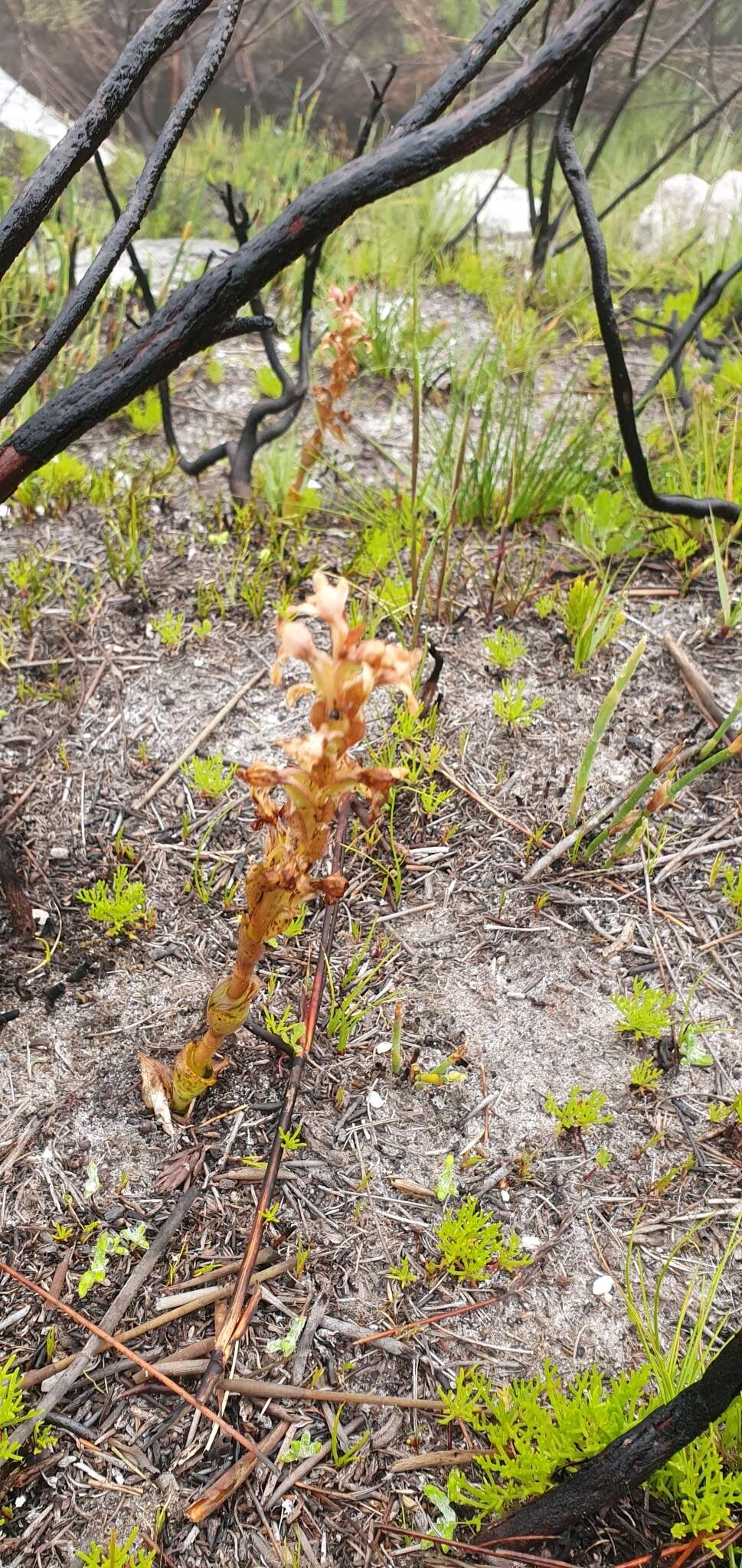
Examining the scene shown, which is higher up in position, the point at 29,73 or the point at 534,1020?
the point at 29,73

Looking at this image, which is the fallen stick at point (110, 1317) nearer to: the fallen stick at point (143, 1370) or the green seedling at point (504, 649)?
the fallen stick at point (143, 1370)

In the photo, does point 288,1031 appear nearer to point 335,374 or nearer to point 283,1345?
point 283,1345

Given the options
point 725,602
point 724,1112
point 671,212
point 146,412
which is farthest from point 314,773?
point 671,212

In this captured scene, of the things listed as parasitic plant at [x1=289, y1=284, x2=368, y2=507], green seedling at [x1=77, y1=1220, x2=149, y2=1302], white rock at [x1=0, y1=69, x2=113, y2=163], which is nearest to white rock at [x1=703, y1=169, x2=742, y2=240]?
parasitic plant at [x1=289, y1=284, x2=368, y2=507]

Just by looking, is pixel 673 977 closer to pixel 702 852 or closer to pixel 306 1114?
pixel 702 852

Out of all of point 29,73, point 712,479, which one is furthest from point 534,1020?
point 29,73

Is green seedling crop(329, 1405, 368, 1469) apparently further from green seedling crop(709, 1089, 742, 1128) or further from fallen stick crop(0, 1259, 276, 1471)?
green seedling crop(709, 1089, 742, 1128)
